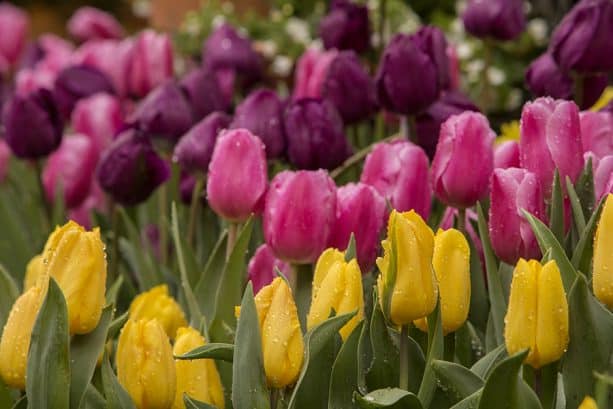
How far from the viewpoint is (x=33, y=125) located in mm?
1522

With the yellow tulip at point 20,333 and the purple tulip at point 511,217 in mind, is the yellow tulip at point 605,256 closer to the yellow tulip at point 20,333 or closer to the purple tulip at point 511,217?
the purple tulip at point 511,217

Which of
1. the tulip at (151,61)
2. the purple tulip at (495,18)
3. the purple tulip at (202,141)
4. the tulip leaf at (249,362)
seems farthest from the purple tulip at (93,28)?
the tulip leaf at (249,362)

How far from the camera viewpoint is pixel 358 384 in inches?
31.9

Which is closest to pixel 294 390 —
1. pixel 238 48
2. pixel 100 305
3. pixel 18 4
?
pixel 100 305

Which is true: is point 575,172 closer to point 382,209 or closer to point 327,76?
point 382,209

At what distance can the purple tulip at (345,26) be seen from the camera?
63.8 inches

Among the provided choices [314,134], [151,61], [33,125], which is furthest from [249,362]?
[151,61]

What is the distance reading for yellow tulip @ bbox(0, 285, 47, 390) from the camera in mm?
821

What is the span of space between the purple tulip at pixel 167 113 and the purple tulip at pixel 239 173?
358mm

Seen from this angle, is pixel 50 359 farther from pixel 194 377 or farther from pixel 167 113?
pixel 167 113

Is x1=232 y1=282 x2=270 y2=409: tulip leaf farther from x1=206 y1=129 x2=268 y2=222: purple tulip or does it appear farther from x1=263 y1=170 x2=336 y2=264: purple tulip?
x1=206 y1=129 x2=268 y2=222: purple tulip

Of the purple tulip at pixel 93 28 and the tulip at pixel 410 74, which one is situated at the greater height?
the tulip at pixel 410 74

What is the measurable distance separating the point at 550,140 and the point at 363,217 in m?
0.16

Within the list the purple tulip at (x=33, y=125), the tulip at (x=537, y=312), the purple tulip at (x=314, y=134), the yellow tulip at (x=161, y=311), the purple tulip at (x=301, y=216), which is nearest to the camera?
the tulip at (x=537, y=312)
